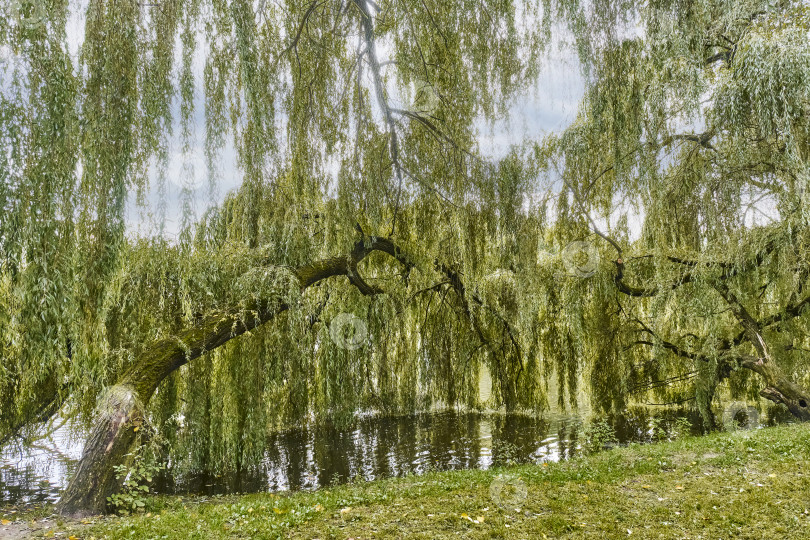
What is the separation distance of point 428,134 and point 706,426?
263 inches

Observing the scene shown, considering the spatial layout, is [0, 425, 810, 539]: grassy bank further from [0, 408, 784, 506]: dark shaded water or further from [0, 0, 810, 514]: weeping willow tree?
[0, 408, 784, 506]: dark shaded water

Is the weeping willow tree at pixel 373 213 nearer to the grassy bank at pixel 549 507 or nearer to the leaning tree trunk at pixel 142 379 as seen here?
the leaning tree trunk at pixel 142 379

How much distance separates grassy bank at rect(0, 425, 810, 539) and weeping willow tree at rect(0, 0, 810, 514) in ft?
3.69

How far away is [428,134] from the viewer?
13.8ft

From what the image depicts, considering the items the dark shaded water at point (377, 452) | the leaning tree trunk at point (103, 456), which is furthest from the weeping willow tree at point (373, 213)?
the dark shaded water at point (377, 452)

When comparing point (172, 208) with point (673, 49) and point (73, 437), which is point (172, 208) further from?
point (73, 437)

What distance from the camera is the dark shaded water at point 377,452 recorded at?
6.40 m

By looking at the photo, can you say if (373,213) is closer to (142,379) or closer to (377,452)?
(142,379)

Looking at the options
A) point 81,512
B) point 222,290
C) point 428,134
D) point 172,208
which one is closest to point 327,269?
point 222,290

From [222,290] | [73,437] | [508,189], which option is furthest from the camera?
[73,437]

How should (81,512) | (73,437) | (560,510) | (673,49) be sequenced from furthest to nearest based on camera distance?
(73,437) → (81,512) → (560,510) → (673,49)

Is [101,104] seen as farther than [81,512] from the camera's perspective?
No

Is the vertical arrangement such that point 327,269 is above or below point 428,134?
below

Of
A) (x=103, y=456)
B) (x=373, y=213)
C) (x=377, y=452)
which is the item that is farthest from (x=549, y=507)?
(x=377, y=452)
